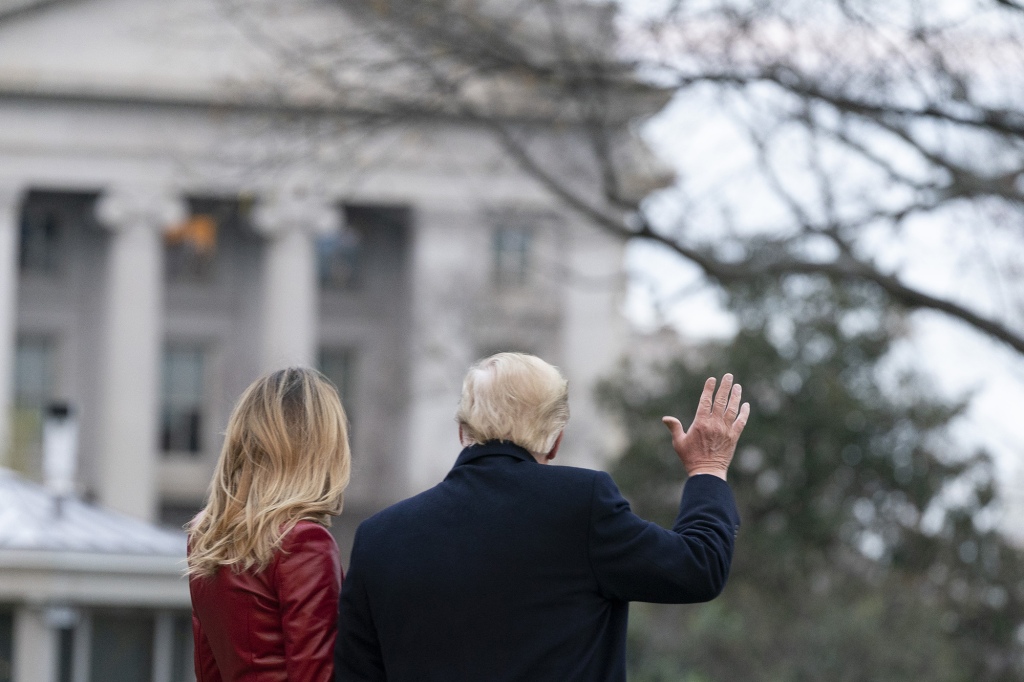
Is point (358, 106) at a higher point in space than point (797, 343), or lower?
higher

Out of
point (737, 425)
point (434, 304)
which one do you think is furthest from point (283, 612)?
point (434, 304)

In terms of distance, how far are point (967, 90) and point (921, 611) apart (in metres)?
10.6

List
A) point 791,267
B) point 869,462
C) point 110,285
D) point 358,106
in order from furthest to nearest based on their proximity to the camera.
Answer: point 110,285
point 869,462
point 358,106
point 791,267

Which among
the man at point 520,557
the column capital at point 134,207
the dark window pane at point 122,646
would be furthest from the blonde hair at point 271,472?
the column capital at point 134,207

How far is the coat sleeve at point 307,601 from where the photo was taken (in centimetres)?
367

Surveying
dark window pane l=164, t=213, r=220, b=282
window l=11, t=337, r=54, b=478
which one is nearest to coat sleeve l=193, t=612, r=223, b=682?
window l=11, t=337, r=54, b=478

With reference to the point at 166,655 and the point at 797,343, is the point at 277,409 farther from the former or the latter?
the point at 797,343

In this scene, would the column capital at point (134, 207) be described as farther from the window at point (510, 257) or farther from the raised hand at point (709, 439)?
the raised hand at point (709, 439)

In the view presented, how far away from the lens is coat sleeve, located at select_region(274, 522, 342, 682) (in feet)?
12.1

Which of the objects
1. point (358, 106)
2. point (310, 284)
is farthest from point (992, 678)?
point (310, 284)

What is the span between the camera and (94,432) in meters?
44.1

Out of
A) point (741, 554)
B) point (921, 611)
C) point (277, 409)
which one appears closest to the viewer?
point (277, 409)

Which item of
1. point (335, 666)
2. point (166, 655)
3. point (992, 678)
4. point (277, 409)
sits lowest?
point (992, 678)

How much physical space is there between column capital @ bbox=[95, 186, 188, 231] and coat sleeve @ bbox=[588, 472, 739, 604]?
40.8m
